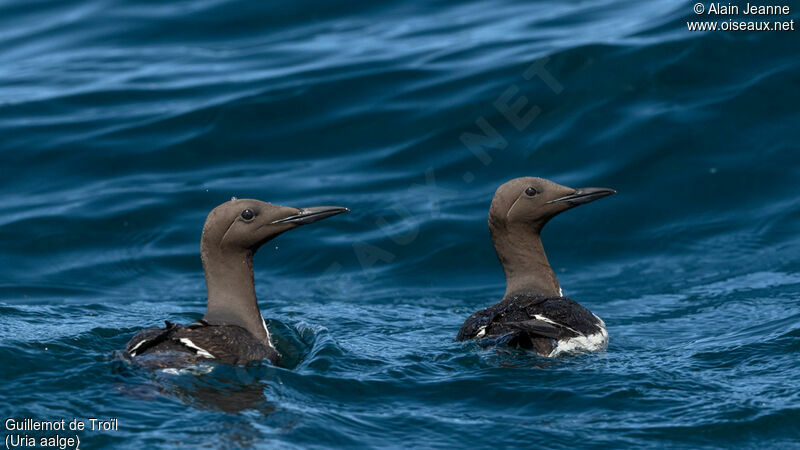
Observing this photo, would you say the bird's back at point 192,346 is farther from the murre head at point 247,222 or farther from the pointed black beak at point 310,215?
the pointed black beak at point 310,215

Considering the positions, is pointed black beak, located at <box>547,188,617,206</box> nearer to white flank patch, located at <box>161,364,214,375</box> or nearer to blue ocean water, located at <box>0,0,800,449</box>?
blue ocean water, located at <box>0,0,800,449</box>

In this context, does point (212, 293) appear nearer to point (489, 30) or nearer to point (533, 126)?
point (533, 126)

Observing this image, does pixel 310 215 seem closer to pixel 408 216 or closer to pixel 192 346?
pixel 192 346

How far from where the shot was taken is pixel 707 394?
6.26 metres

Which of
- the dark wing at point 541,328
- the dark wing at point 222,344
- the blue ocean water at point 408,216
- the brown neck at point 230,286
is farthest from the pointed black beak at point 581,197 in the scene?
the dark wing at point 222,344

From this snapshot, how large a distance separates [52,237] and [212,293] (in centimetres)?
463

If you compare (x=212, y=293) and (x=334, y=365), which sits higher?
(x=212, y=293)

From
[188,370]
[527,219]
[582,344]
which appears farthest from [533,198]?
[188,370]

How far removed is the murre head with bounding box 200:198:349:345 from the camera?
23.5 ft

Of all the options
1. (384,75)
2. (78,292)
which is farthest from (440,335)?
(384,75)
